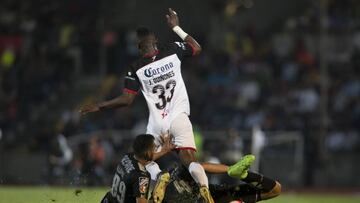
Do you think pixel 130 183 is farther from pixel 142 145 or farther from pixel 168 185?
pixel 168 185

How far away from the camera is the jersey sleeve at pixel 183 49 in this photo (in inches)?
583

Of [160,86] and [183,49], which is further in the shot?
[183,49]

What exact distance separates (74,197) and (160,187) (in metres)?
2.85

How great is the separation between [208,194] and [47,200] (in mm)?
3970

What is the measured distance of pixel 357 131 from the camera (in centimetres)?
2895

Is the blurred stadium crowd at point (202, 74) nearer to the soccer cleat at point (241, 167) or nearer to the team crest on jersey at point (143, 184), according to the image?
the soccer cleat at point (241, 167)

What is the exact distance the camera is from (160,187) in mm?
13938

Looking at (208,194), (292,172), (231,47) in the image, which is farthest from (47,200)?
(231,47)

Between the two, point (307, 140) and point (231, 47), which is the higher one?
point (231, 47)

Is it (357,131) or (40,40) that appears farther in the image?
(40,40)

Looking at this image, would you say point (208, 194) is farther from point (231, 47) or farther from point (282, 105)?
point (231, 47)

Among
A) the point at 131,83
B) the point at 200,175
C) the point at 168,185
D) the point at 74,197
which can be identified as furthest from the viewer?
the point at 74,197

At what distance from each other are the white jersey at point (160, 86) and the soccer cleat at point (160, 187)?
819mm

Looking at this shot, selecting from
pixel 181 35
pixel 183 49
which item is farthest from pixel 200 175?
pixel 181 35
